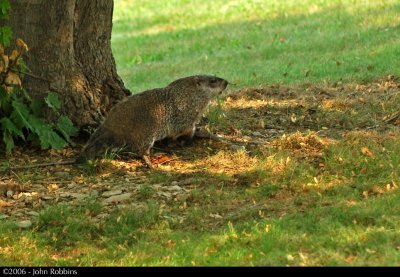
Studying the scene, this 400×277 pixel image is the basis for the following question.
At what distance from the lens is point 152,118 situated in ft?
27.2

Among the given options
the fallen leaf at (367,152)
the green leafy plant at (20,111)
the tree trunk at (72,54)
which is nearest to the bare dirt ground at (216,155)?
the green leafy plant at (20,111)

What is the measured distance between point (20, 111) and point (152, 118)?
127cm

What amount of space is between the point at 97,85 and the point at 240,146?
169 cm

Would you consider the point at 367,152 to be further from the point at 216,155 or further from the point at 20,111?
the point at 20,111

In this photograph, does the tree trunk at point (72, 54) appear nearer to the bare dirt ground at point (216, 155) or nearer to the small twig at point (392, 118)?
the bare dirt ground at point (216, 155)

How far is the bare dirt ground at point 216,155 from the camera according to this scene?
7281mm

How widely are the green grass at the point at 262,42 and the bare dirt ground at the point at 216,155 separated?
6.57 feet

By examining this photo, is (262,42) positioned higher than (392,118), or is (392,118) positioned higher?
(392,118)

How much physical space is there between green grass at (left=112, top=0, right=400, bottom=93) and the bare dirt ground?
6.57 feet

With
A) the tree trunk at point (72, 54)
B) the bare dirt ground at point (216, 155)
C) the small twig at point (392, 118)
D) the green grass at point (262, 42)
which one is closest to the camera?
the bare dirt ground at point (216, 155)

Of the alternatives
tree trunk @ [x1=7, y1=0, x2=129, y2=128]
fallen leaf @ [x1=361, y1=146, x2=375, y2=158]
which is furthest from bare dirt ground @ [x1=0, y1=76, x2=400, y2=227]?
tree trunk @ [x1=7, y1=0, x2=129, y2=128]

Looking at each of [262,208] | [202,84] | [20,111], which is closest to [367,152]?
[262,208]

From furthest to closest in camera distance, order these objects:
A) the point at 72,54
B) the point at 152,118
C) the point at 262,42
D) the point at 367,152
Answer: the point at 262,42, the point at 72,54, the point at 152,118, the point at 367,152
